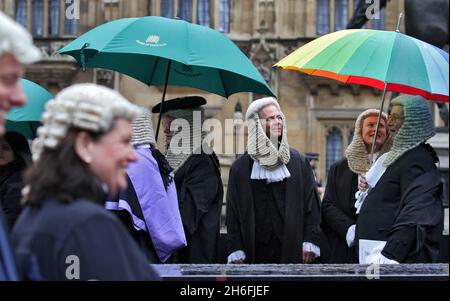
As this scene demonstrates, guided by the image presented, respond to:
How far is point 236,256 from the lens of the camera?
675cm

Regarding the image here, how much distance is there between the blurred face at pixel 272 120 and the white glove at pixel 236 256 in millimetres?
769

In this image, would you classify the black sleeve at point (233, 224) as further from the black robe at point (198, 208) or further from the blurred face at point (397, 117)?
the blurred face at point (397, 117)

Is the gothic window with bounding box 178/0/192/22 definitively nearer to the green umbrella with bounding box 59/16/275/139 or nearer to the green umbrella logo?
the green umbrella with bounding box 59/16/275/139

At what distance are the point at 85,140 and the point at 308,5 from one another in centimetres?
2038

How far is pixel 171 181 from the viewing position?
6270 mm

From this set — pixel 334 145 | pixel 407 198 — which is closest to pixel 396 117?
pixel 407 198

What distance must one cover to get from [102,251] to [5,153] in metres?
3.61

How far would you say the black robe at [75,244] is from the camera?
2.74m

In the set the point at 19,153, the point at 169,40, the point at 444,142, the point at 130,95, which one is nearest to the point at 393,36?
the point at 169,40

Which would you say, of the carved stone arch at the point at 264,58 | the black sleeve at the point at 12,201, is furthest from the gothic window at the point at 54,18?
the black sleeve at the point at 12,201

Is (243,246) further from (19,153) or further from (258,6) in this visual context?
(258,6)

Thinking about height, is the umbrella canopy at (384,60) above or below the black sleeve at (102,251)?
above

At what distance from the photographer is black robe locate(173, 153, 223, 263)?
6773mm

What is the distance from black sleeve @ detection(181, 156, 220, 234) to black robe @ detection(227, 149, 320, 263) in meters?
0.14
